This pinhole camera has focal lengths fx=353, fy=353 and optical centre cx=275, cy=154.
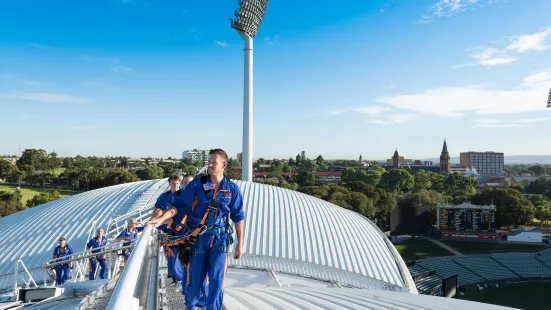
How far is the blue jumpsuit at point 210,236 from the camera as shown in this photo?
3887 millimetres

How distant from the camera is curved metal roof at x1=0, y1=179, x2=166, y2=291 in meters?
12.2

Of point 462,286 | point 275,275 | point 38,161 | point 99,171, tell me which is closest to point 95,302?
point 275,275

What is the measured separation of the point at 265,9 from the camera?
134ft

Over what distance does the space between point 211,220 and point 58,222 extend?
531 inches

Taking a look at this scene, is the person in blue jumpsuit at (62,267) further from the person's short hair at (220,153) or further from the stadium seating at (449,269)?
the stadium seating at (449,269)

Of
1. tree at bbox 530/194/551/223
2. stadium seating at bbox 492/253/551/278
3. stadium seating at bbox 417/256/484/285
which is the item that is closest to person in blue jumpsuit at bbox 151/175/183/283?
stadium seating at bbox 417/256/484/285

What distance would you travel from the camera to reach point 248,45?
41.2m

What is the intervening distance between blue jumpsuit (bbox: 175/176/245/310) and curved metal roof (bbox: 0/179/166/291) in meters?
9.82

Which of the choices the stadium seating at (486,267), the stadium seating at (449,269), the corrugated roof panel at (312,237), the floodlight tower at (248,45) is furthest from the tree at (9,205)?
the stadium seating at (486,267)

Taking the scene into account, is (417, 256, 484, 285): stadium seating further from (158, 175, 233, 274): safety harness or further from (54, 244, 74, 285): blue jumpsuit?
(158, 175, 233, 274): safety harness

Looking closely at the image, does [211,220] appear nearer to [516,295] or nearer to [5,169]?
[516,295]

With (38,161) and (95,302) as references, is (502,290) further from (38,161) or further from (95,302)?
(38,161)

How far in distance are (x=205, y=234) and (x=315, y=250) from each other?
34.3ft

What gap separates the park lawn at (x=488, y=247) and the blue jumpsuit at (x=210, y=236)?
4388 centimetres
